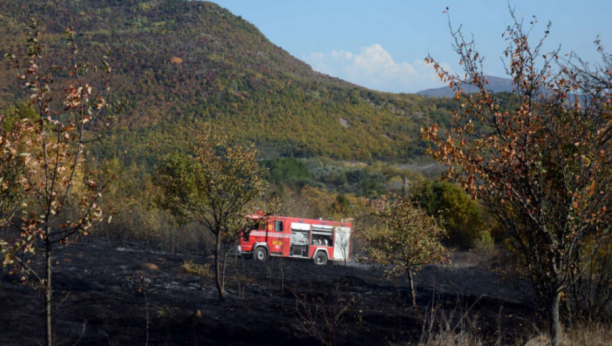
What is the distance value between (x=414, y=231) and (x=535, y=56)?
9408 millimetres

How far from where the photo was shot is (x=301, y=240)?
1389 inches

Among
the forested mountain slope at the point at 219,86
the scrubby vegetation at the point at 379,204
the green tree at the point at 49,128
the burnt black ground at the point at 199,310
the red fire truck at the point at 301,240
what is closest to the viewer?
the green tree at the point at 49,128

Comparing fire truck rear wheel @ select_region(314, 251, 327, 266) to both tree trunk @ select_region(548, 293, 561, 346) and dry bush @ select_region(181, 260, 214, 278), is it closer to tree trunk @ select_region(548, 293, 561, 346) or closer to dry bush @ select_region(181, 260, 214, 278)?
dry bush @ select_region(181, 260, 214, 278)

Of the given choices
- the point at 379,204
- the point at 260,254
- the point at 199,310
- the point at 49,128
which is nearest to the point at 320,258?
the point at 260,254

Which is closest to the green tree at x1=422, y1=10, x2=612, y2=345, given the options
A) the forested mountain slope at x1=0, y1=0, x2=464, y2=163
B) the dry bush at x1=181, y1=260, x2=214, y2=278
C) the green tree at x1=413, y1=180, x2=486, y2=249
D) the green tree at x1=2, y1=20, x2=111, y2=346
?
the green tree at x1=2, y1=20, x2=111, y2=346

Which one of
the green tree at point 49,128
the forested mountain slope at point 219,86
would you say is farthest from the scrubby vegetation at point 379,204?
the forested mountain slope at point 219,86

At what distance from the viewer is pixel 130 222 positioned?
38.3m

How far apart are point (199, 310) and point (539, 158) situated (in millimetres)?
9108

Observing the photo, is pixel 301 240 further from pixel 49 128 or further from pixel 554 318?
pixel 49 128

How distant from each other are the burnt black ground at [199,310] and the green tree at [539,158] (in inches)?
45.7

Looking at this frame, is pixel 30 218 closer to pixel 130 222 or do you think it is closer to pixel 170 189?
pixel 170 189

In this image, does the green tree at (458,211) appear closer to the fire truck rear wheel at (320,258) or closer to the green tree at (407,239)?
the fire truck rear wheel at (320,258)

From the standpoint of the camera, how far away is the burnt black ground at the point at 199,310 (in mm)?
11914

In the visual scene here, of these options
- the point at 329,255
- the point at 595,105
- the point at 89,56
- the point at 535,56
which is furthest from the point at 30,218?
the point at 89,56
